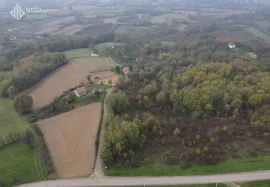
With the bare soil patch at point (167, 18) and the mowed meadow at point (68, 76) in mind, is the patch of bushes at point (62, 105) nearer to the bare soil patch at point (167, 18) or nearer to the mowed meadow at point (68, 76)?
the mowed meadow at point (68, 76)

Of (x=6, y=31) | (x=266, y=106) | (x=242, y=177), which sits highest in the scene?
(x=6, y=31)

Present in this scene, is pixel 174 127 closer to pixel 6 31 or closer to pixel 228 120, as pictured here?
pixel 228 120

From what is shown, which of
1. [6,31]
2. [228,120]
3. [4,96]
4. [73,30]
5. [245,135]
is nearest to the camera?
[245,135]

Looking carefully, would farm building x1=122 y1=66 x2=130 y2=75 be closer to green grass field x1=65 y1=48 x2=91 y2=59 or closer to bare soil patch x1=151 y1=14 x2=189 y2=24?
green grass field x1=65 y1=48 x2=91 y2=59

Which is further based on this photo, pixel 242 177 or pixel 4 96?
pixel 4 96

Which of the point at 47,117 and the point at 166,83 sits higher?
the point at 166,83

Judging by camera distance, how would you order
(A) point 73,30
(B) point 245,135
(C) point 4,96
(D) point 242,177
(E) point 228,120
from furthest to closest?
(A) point 73,30 → (C) point 4,96 → (E) point 228,120 → (B) point 245,135 → (D) point 242,177

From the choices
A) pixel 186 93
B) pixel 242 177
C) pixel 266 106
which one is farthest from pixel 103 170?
pixel 266 106

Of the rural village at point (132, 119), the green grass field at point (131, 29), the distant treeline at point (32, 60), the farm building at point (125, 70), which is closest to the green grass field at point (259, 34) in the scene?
the rural village at point (132, 119)
